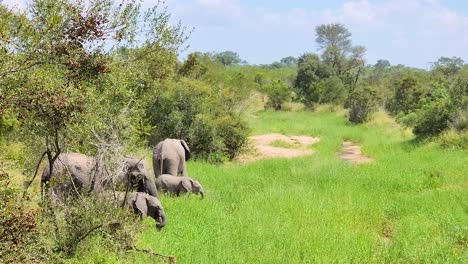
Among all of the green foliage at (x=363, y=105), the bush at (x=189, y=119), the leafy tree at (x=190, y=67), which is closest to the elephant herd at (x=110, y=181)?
the bush at (x=189, y=119)

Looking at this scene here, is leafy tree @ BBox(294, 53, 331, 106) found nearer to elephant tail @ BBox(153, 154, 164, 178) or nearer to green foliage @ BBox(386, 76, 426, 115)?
green foliage @ BBox(386, 76, 426, 115)

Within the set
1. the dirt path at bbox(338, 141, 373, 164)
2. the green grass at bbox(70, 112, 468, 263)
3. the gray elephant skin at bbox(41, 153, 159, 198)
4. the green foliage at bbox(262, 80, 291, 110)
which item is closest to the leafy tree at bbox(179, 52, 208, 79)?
the dirt path at bbox(338, 141, 373, 164)

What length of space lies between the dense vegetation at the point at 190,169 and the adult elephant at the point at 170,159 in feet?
1.32

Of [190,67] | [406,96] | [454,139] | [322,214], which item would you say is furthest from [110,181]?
[406,96]

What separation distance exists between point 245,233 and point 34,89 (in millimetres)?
4244

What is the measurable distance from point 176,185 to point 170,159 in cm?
83

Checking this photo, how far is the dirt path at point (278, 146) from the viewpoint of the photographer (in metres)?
17.8

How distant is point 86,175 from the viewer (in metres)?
7.80

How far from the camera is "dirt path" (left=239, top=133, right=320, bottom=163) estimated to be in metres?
17.8

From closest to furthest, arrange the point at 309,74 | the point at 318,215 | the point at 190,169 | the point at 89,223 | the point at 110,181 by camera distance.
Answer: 1. the point at 89,223
2. the point at 110,181
3. the point at 318,215
4. the point at 190,169
5. the point at 309,74

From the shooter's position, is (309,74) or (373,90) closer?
(373,90)

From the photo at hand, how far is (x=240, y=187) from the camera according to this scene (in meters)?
11.5

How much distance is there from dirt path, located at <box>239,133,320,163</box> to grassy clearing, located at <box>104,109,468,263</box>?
217 centimetres

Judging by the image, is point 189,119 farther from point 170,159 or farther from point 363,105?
point 363,105
